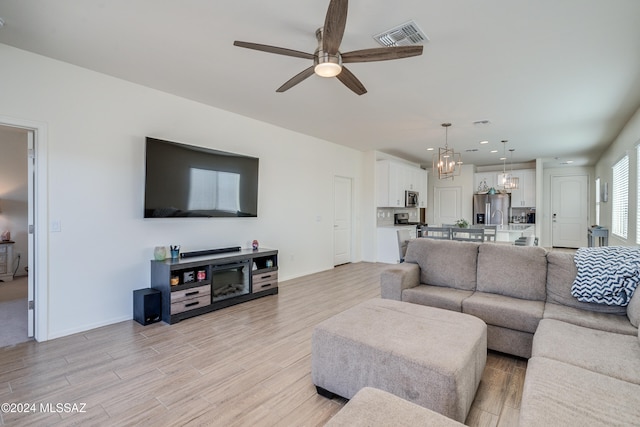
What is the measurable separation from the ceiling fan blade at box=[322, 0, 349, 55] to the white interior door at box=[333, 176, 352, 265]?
15.3 feet

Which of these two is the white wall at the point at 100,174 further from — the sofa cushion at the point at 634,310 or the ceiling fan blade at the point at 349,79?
the sofa cushion at the point at 634,310

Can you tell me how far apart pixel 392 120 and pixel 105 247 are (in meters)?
4.35

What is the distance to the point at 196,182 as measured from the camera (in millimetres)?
3953

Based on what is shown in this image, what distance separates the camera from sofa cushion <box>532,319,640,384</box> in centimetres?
162

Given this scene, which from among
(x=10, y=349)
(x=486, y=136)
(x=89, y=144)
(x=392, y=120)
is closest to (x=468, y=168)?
(x=486, y=136)

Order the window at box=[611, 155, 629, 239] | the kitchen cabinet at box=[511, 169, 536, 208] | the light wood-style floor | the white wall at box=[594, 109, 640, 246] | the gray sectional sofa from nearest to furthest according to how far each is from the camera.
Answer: the gray sectional sofa, the light wood-style floor, the white wall at box=[594, 109, 640, 246], the window at box=[611, 155, 629, 239], the kitchen cabinet at box=[511, 169, 536, 208]

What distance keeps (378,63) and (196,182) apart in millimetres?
2650

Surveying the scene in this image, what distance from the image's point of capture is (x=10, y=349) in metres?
2.75

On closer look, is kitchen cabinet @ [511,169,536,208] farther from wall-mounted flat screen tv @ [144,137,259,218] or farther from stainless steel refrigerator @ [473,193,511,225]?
wall-mounted flat screen tv @ [144,137,259,218]

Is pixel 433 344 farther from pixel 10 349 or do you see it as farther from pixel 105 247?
pixel 10 349

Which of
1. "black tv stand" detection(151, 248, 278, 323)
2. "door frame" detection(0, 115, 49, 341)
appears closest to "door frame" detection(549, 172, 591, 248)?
"black tv stand" detection(151, 248, 278, 323)

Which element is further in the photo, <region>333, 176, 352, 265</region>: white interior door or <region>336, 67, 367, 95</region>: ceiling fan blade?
<region>333, 176, 352, 265</region>: white interior door

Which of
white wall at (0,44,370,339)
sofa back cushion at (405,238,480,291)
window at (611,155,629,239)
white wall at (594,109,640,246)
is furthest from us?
window at (611,155,629,239)

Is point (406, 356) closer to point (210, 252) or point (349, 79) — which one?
point (349, 79)
